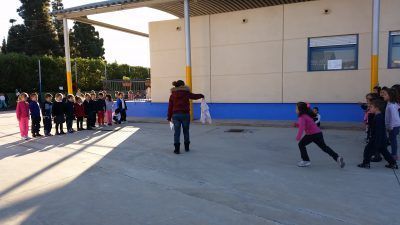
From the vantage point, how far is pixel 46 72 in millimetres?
35000

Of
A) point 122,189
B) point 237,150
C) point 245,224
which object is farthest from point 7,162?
point 245,224

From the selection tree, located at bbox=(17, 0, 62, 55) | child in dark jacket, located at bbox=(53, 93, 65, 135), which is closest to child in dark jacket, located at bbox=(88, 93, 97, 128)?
child in dark jacket, located at bbox=(53, 93, 65, 135)

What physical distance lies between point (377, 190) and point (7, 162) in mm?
7348

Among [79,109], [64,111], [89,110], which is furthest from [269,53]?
[64,111]

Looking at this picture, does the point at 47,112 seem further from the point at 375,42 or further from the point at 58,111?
the point at 375,42

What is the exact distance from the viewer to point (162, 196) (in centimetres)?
520

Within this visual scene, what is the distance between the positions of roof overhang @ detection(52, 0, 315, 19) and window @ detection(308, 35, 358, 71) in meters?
2.83

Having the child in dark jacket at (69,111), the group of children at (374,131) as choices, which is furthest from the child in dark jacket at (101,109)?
the group of children at (374,131)

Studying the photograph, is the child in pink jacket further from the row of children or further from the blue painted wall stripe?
the row of children

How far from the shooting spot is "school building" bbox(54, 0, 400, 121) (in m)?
13.0

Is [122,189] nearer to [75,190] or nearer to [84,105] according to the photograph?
[75,190]

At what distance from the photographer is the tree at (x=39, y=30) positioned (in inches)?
1727

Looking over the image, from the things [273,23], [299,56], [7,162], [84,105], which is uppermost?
[273,23]

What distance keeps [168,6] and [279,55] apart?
5516mm
